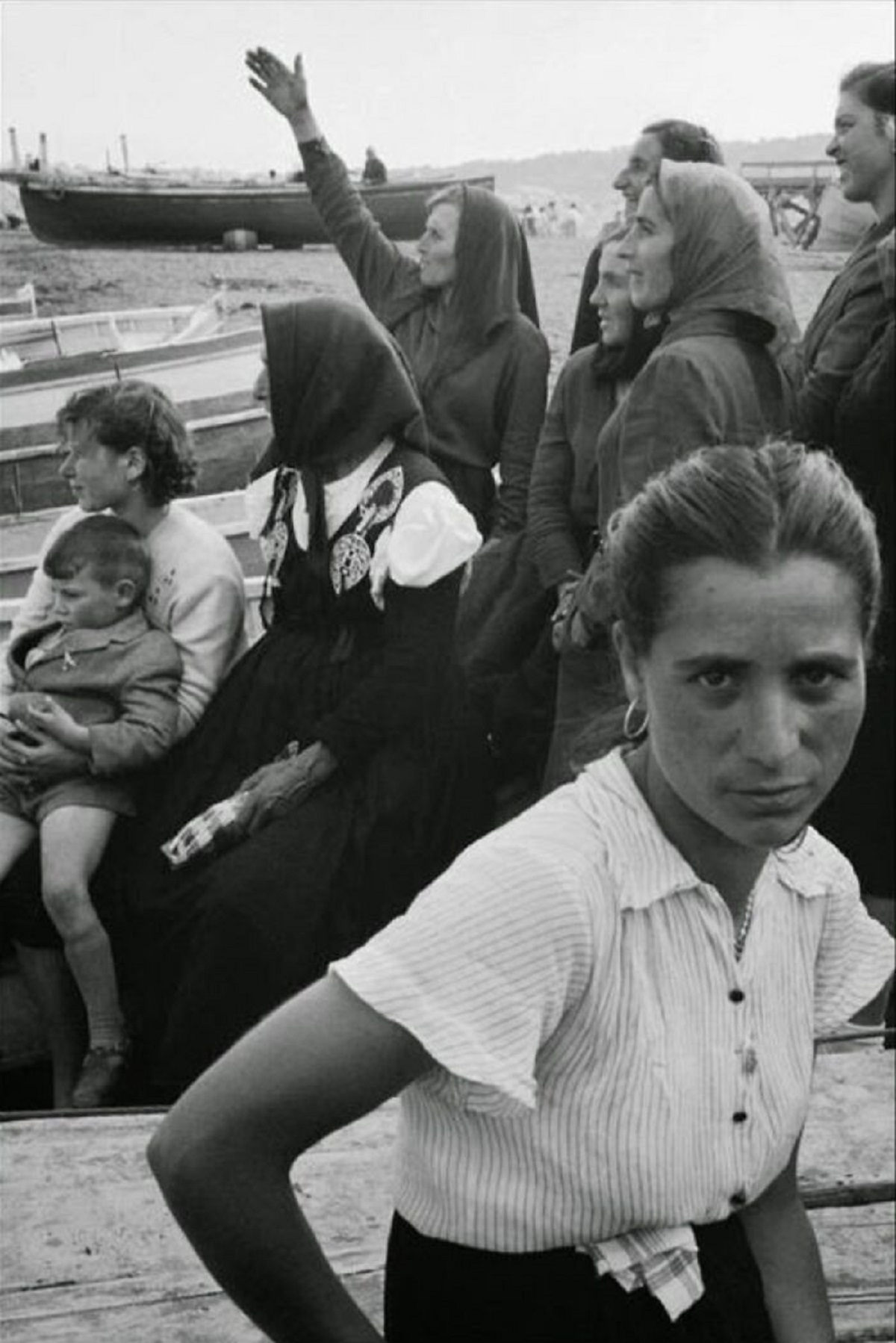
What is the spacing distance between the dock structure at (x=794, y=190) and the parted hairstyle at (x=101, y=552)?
973mm

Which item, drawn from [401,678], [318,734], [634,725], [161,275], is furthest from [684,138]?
[634,725]

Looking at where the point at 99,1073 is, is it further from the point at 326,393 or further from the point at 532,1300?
the point at 532,1300

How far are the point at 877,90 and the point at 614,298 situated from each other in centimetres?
45

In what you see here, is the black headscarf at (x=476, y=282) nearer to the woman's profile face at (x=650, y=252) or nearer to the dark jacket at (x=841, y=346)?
the woman's profile face at (x=650, y=252)

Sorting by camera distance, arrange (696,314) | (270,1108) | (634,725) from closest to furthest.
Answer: (270,1108), (634,725), (696,314)

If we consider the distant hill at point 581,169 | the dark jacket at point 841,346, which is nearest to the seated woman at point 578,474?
the distant hill at point 581,169

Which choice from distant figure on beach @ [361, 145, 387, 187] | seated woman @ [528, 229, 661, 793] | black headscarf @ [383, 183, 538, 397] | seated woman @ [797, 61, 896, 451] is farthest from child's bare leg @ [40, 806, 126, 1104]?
seated woman @ [797, 61, 896, 451]

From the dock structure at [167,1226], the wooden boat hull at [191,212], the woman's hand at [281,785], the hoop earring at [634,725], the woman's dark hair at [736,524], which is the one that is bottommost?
the dock structure at [167,1226]

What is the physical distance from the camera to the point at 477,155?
232 cm

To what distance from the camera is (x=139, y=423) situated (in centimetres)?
211

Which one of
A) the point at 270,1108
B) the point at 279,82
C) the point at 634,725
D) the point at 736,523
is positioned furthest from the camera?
the point at 279,82

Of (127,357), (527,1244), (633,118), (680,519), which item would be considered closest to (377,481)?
(127,357)

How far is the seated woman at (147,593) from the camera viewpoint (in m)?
2.12

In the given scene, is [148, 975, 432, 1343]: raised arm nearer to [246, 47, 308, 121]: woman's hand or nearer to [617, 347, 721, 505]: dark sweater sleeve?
[617, 347, 721, 505]: dark sweater sleeve
